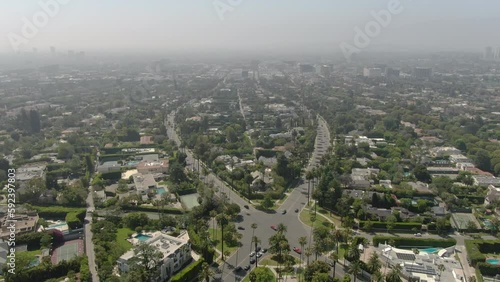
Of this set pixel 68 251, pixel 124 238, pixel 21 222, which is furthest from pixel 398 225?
pixel 21 222

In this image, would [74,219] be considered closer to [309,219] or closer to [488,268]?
[309,219]

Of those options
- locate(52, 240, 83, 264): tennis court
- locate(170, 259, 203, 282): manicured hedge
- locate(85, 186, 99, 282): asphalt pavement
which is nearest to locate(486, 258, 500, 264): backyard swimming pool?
locate(170, 259, 203, 282): manicured hedge

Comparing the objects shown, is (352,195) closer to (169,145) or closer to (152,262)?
(152,262)

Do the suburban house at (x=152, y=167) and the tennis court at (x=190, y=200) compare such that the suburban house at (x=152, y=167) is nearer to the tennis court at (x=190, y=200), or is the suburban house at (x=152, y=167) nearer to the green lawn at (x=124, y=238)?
the tennis court at (x=190, y=200)

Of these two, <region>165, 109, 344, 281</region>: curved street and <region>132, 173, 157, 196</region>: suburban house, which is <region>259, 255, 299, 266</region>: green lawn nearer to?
<region>165, 109, 344, 281</region>: curved street

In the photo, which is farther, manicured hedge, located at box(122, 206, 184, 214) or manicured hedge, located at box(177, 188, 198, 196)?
manicured hedge, located at box(177, 188, 198, 196)

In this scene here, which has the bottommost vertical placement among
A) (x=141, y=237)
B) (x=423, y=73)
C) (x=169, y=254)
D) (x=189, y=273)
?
(x=141, y=237)

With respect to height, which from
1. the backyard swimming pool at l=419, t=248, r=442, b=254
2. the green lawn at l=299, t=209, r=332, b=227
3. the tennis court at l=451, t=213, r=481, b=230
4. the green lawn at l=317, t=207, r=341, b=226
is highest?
the green lawn at l=299, t=209, r=332, b=227
